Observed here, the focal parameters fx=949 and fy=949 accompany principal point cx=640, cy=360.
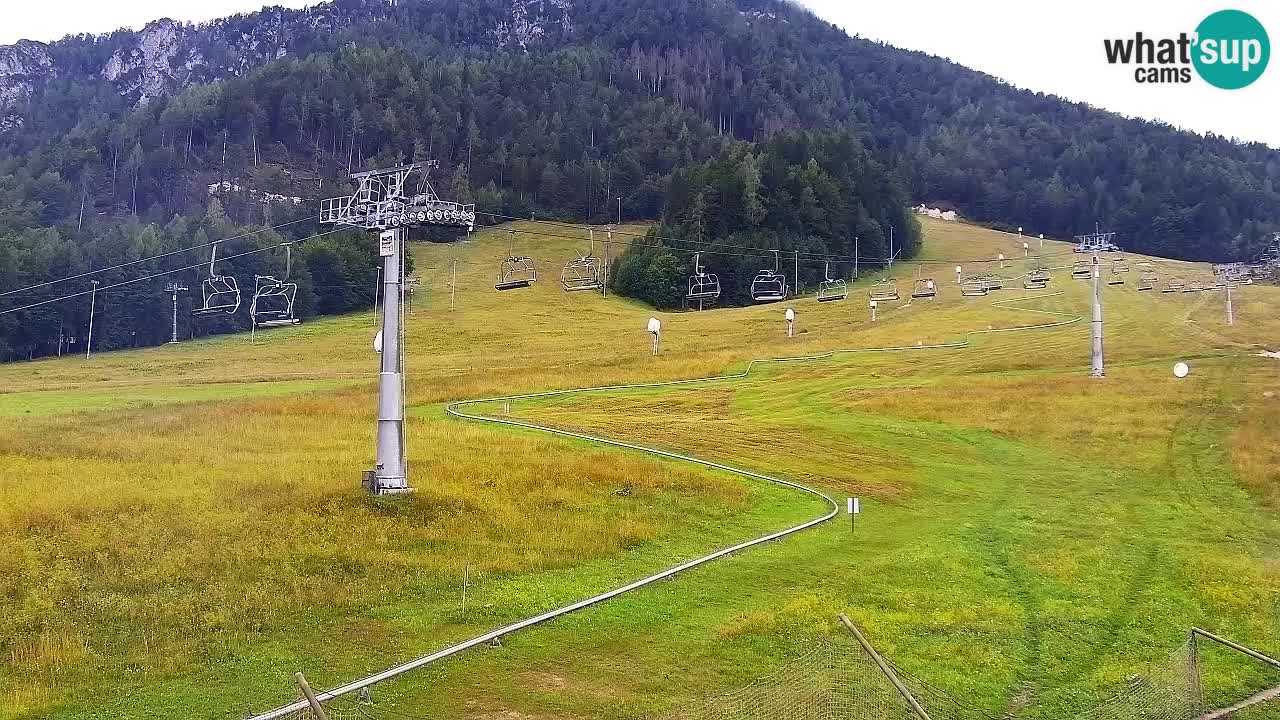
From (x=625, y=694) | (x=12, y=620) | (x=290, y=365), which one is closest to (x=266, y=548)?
(x=12, y=620)

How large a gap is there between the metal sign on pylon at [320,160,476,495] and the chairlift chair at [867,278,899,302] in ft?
220

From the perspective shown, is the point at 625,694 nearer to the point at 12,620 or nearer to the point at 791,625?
the point at 791,625

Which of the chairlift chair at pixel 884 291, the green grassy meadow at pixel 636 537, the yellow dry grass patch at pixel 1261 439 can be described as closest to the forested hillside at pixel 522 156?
the chairlift chair at pixel 884 291

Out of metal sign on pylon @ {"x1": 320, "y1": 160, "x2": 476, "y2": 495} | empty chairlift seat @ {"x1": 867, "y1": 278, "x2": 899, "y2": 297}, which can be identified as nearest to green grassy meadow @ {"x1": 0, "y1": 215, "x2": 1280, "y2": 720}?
metal sign on pylon @ {"x1": 320, "y1": 160, "x2": 476, "y2": 495}

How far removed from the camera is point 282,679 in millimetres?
14344

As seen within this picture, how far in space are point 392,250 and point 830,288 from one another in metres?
80.8

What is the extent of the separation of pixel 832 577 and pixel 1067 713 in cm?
701

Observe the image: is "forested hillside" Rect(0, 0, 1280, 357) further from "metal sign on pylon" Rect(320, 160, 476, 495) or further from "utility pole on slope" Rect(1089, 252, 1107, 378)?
"metal sign on pylon" Rect(320, 160, 476, 495)

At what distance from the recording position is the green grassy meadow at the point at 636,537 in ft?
→ 50.6

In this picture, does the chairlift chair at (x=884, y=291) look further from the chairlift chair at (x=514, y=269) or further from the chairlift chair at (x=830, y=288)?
the chairlift chair at (x=514, y=269)

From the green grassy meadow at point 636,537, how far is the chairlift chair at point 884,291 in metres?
34.7

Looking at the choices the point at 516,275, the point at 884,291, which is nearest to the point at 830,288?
the point at 884,291

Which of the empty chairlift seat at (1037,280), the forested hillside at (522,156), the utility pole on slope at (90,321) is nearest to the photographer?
the empty chairlift seat at (1037,280)

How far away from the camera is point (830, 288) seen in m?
103
